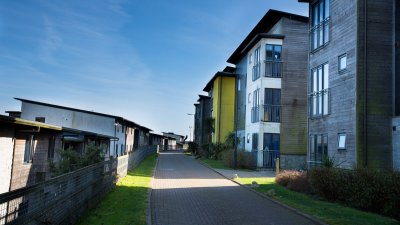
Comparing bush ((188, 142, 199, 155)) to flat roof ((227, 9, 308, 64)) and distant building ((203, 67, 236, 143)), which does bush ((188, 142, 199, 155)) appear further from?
flat roof ((227, 9, 308, 64))

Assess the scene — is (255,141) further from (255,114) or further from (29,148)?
(29,148)

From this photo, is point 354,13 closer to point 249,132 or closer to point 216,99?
point 249,132

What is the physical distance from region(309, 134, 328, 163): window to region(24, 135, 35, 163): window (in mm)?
12560

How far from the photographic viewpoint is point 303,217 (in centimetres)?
1104

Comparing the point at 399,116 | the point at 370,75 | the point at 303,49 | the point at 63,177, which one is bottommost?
the point at 63,177

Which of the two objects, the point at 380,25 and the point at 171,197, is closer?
the point at 171,197

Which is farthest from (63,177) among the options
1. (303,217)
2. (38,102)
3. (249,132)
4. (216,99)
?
(216,99)

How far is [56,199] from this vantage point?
8.00 meters

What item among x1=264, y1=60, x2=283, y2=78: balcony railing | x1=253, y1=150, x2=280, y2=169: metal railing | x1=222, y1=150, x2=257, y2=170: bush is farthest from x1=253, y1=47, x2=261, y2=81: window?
x1=222, y1=150, x2=257, y2=170: bush

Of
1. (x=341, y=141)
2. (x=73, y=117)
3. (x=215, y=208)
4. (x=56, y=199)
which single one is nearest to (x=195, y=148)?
(x=73, y=117)

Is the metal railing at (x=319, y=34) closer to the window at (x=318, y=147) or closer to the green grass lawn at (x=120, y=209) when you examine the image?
the window at (x=318, y=147)

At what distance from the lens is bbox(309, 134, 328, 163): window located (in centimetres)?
2020

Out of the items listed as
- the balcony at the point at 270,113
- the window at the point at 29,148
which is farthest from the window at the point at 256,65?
the window at the point at 29,148

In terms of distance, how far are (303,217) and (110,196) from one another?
6647mm
